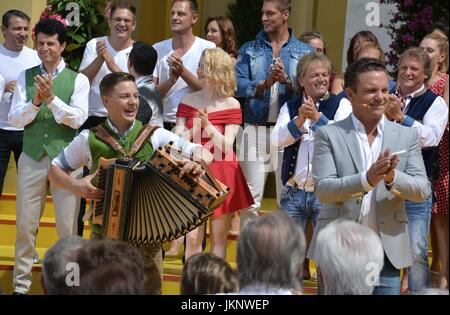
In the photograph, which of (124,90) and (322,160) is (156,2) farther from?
(322,160)

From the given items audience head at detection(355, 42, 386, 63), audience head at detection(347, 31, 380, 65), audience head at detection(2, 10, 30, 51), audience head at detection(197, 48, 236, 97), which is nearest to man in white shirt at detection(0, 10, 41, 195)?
audience head at detection(2, 10, 30, 51)

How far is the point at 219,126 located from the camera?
8016 millimetres

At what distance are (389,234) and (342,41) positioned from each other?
6910 millimetres

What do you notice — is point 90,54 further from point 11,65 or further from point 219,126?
point 219,126

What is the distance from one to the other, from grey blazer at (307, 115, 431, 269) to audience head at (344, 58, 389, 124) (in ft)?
0.31

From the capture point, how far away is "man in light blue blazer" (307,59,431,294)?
5.95 m

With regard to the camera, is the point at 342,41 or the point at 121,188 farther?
the point at 342,41

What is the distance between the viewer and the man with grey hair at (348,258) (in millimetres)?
4973

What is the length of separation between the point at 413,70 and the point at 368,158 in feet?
5.32

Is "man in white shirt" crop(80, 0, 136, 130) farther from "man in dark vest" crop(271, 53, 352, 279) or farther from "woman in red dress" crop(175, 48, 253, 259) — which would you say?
"man in dark vest" crop(271, 53, 352, 279)

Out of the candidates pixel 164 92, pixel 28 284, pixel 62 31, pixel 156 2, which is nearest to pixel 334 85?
pixel 164 92

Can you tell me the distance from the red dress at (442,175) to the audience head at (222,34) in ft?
7.36
